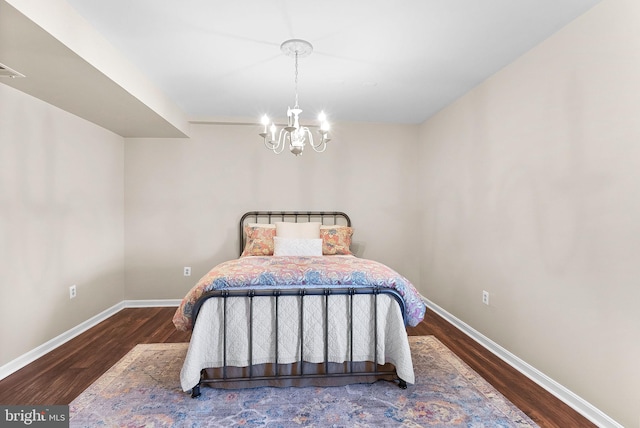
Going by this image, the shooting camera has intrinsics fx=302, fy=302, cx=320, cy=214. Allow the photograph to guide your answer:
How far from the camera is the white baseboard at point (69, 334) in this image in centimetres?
230

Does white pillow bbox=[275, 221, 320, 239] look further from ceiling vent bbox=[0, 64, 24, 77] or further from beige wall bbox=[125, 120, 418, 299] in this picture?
ceiling vent bbox=[0, 64, 24, 77]

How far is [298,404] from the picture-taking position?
6.35ft

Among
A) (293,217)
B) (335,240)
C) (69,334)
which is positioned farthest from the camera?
(293,217)

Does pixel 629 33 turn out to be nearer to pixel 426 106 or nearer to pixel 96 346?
pixel 426 106

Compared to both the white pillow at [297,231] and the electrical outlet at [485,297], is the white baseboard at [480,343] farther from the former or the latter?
the white pillow at [297,231]

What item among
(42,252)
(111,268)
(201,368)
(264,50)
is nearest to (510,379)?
(201,368)

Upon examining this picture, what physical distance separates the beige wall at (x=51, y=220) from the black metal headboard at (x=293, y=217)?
1.55m

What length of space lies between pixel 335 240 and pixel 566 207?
2.18m

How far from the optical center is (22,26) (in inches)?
61.7

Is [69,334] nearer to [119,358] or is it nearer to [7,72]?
[119,358]

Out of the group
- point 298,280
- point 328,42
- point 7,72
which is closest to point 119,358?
point 298,280

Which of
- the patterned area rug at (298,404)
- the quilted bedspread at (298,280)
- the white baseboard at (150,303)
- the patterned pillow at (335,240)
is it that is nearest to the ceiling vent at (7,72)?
the quilted bedspread at (298,280)


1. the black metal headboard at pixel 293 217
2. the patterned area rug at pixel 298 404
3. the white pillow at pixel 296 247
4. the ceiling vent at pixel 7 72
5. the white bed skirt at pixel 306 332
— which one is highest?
the ceiling vent at pixel 7 72

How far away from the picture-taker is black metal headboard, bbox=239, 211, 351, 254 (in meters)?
3.95
